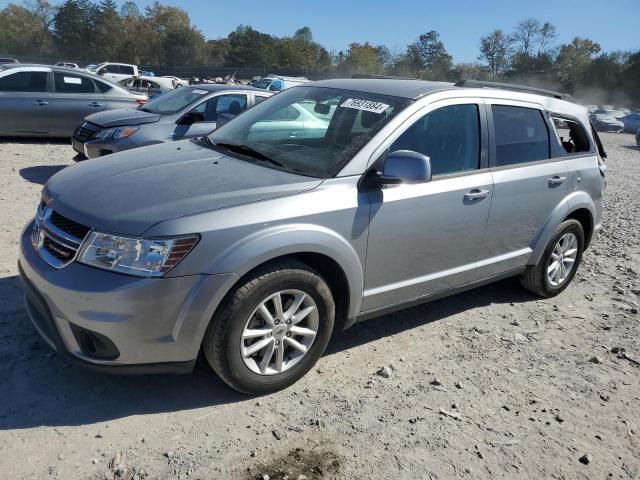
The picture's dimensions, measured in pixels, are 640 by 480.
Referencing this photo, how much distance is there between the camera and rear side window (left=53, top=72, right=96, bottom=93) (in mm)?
10578

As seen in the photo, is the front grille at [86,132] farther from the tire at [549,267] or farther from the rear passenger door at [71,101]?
the tire at [549,267]

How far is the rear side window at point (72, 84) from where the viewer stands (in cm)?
1058

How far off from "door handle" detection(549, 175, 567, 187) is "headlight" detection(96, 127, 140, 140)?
18.2 ft

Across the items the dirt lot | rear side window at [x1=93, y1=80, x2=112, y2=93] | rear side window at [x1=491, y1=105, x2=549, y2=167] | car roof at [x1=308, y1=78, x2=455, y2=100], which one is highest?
car roof at [x1=308, y1=78, x2=455, y2=100]

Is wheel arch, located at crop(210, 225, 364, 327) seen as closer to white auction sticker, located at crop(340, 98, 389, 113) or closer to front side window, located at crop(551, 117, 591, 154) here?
white auction sticker, located at crop(340, 98, 389, 113)

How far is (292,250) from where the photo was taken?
119 inches

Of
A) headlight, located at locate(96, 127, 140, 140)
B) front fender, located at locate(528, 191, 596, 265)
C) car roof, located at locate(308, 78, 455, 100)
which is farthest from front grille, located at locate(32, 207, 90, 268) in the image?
headlight, located at locate(96, 127, 140, 140)

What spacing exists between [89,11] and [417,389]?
3833 inches

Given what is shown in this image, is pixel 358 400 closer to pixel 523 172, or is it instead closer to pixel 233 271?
pixel 233 271

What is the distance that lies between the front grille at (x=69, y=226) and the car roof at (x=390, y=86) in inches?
84.8

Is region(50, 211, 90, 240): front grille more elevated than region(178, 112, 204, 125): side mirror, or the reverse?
region(178, 112, 204, 125): side mirror

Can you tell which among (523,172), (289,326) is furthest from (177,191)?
(523,172)

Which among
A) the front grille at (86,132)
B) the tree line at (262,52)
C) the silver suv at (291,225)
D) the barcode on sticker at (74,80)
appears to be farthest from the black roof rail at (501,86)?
the tree line at (262,52)

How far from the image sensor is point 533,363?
12.9ft
